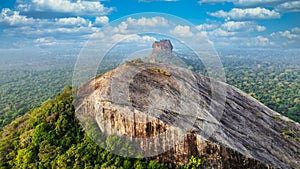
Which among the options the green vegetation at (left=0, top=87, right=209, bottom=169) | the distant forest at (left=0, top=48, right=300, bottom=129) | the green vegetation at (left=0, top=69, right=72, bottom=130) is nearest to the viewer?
the green vegetation at (left=0, top=87, right=209, bottom=169)

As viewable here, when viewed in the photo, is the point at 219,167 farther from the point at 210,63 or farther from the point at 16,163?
the point at 16,163

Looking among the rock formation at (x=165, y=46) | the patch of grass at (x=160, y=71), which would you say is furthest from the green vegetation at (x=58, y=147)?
the rock formation at (x=165, y=46)

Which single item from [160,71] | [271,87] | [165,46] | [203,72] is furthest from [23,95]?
[271,87]

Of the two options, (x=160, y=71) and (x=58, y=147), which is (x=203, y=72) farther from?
(x=58, y=147)

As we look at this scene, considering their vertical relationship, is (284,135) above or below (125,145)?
below

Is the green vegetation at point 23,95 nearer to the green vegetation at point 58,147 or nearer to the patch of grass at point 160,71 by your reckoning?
the green vegetation at point 58,147

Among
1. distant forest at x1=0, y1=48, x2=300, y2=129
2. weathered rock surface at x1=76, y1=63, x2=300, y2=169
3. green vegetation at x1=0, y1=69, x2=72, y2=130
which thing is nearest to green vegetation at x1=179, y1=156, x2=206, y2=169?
weathered rock surface at x1=76, y1=63, x2=300, y2=169

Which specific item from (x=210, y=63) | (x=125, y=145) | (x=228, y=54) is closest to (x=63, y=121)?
(x=125, y=145)

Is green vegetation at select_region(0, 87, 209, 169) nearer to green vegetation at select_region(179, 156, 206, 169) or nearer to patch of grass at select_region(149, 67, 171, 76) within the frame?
green vegetation at select_region(179, 156, 206, 169)
